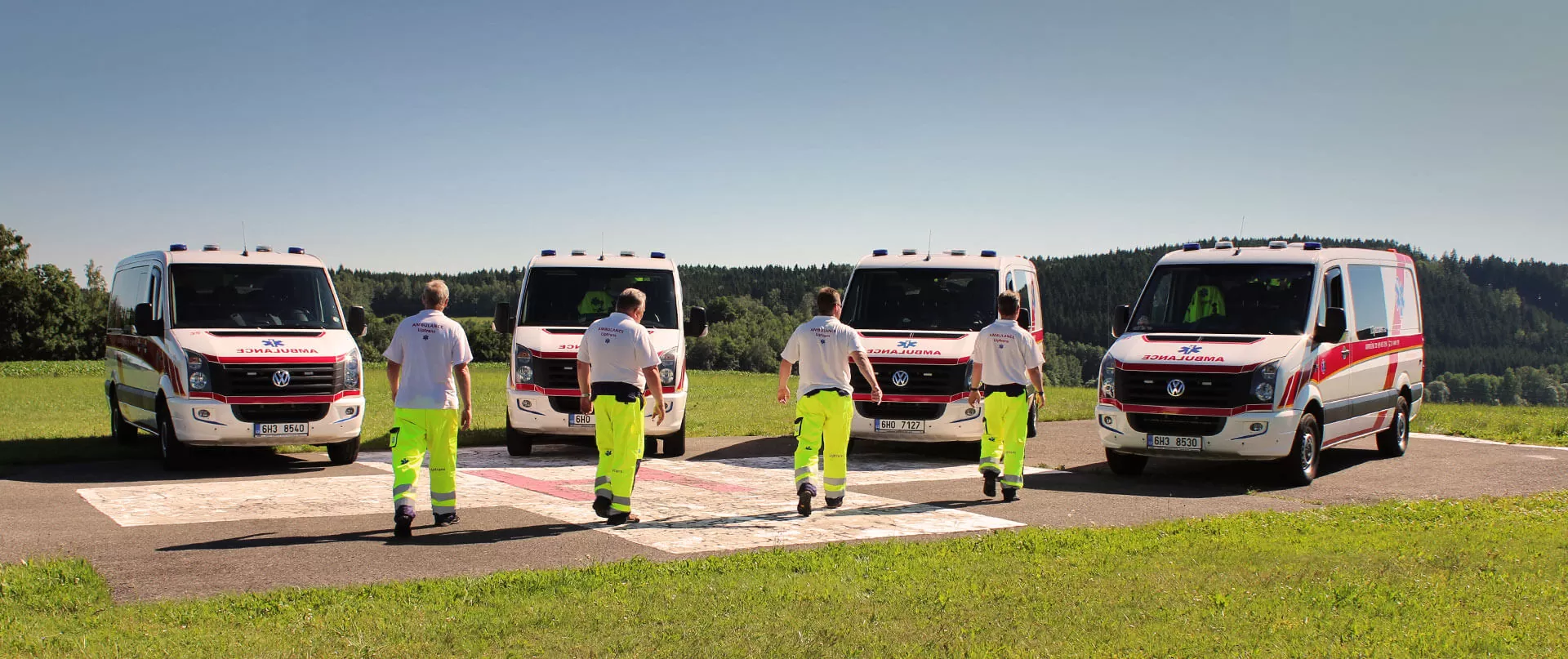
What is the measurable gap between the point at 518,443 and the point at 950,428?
528cm

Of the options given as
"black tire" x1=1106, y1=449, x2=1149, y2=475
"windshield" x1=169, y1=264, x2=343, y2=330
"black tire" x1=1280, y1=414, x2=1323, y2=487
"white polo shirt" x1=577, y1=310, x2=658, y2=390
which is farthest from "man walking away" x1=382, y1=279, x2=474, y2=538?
"black tire" x1=1280, y1=414, x2=1323, y2=487

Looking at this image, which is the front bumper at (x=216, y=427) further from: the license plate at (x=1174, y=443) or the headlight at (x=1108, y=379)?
the license plate at (x=1174, y=443)

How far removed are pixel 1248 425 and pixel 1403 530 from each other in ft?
9.67

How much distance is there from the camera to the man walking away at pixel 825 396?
10258 mm

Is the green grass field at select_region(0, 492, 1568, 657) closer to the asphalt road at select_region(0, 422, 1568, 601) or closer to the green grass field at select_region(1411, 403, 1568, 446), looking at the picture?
the asphalt road at select_region(0, 422, 1568, 601)

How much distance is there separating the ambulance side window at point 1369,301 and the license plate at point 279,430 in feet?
38.3

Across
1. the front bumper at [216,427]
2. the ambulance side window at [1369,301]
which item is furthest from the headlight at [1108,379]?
the front bumper at [216,427]

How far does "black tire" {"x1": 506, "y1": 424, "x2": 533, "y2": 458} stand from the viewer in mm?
15109

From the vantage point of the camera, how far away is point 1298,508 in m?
10.9

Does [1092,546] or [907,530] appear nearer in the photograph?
[1092,546]

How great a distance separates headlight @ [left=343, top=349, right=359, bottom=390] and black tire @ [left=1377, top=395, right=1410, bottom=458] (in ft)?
41.3

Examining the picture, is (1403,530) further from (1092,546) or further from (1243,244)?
(1243,244)

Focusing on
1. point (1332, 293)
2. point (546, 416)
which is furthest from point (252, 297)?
point (1332, 293)

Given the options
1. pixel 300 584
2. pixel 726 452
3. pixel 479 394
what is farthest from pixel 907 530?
pixel 479 394
